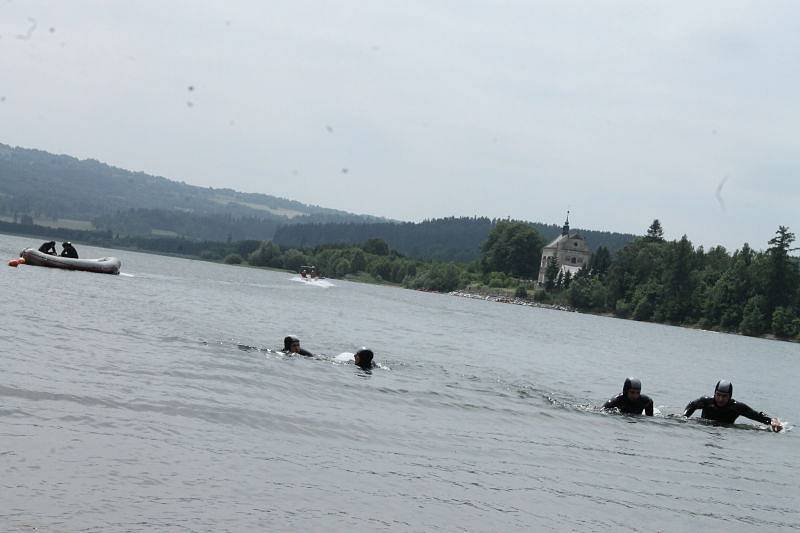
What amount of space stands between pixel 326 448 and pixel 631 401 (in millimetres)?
11547

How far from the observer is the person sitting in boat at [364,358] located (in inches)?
1061

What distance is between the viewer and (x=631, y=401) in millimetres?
24141

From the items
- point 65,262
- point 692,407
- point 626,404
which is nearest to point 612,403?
point 626,404

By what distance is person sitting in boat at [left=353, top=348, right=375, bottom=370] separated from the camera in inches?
1061

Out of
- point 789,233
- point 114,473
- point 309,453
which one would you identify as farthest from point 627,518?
point 789,233

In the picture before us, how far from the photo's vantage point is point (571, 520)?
39.6 feet

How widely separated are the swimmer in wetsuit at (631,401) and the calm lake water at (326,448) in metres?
0.42

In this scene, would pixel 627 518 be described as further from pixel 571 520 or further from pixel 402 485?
pixel 402 485

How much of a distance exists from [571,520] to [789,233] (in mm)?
148778

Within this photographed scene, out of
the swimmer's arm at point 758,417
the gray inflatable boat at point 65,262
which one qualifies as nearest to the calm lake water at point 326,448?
the swimmer's arm at point 758,417

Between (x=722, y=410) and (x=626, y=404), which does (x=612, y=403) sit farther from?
(x=722, y=410)

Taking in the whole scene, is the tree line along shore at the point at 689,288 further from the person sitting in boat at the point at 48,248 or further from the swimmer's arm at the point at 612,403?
the swimmer's arm at the point at 612,403

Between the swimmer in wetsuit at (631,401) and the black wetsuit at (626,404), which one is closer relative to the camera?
the swimmer in wetsuit at (631,401)

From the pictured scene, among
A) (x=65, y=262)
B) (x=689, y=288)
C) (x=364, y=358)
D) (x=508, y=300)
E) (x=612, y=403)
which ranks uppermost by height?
(x=689, y=288)
